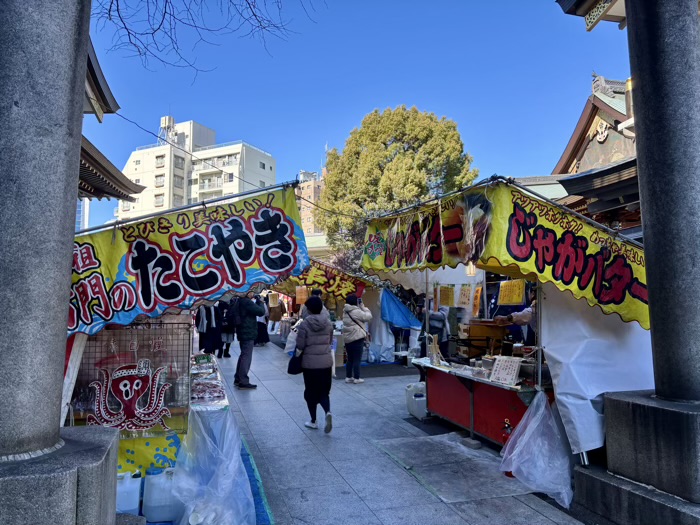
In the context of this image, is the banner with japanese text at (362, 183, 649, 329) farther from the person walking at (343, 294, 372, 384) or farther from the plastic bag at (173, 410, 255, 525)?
the person walking at (343, 294, 372, 384)

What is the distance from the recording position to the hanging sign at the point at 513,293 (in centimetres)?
689

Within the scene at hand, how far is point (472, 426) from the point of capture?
21.2 ft

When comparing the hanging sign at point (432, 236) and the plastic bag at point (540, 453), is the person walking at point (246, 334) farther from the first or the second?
the plastic bag at point (540, 453)

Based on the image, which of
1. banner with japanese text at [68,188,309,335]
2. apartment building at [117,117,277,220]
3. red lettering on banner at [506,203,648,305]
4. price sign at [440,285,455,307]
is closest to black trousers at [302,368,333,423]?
banner with japanese text at [68,188,309,335]

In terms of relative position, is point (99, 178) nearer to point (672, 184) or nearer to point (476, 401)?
point (476, 401)

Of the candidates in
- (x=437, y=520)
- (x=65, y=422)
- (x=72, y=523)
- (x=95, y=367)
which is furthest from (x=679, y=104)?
(x=65, y=422)

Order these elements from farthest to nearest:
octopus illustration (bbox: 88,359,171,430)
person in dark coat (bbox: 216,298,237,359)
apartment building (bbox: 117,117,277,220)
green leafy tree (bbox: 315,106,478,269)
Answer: apartment building (bbox: 117,117,277,220), green leafy tree (bbox: 315,106,478,269), person in dark coat (bbox: 216,298,237,359), octopus illustration (bbox: 88,359,171,430)

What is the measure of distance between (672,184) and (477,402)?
3.56 meters

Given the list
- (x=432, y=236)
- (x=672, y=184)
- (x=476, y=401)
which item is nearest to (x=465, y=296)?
(x=476, y=401)

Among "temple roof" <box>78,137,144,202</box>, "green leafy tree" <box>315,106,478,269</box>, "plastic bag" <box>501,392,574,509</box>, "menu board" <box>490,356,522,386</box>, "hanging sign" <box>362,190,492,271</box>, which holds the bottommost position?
"plastic bag" <box>501,392,574,509</box>

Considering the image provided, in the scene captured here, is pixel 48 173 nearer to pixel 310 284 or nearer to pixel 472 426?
pixel 472 426

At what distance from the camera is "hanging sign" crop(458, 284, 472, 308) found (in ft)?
30.1

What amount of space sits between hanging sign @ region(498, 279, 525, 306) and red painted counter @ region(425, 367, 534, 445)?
1.32 metres

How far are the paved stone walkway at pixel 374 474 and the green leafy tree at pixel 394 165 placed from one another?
1561cm
